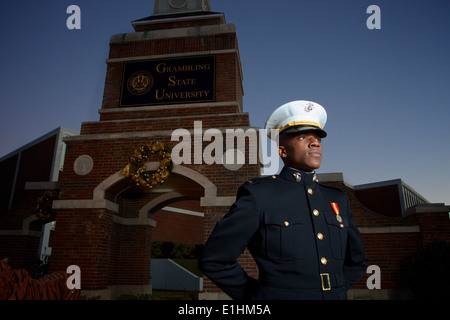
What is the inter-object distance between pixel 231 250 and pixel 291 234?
1.24ft

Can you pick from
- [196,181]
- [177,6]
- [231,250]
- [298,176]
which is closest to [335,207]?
[298,176]

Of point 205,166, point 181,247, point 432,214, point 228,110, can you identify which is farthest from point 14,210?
point 432,214

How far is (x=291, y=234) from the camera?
1949 mm

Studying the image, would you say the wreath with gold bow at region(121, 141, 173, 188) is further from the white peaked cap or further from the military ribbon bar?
the military ribbon bar

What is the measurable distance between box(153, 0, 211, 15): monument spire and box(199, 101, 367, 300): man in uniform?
1153cm

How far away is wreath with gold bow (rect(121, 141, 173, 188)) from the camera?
8344 mm

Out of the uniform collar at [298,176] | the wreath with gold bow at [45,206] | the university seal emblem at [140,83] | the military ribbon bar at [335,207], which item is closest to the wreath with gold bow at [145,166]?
the university seal emblem at [140,83]

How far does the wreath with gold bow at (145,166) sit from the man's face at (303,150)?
21.1 feet

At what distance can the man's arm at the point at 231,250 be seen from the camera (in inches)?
72.4

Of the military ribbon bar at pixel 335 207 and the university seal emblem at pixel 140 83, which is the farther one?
the university seal emblem at pixel 140 83

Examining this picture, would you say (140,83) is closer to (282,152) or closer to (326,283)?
(282,152)

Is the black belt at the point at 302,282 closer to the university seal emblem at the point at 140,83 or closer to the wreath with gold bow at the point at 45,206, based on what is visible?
the university seal emblem at the point at 140,83

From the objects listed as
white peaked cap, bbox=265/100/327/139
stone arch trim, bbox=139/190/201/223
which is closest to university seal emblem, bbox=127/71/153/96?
stone arch trim, bbox=139/190/201/223

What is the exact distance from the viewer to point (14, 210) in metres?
10.7
